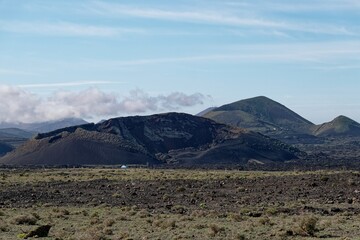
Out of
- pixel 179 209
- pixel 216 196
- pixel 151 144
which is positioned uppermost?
pixel 151 144

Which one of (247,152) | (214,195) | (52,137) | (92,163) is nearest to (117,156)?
(92,163)

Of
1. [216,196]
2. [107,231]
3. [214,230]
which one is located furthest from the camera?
[216,196]

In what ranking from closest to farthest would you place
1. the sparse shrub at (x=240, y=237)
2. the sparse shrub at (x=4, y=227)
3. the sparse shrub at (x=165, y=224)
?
the sparse shrub at (x=240, y=237) → the sparse shrub at (x=4, y=227) → the sparse shrub at (x=165, y=224)

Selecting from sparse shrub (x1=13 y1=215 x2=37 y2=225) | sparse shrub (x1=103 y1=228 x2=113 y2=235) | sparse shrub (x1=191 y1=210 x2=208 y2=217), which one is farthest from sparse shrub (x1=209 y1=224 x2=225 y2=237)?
sparse shrub (x1=13 y1=215 x2=37 y2=225)

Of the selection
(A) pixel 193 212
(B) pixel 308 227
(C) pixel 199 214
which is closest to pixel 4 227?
(C) pixel 199 214

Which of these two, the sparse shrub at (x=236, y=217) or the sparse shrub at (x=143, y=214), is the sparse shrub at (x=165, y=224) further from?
the sparse shrub at (x=143, y=214)

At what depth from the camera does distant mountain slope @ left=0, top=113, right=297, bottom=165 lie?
146 meters

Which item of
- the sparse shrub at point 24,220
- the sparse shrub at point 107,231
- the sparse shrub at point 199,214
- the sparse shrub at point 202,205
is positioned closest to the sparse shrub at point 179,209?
the sparse shrub at point 202,205

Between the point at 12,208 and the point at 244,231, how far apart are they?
1711cm

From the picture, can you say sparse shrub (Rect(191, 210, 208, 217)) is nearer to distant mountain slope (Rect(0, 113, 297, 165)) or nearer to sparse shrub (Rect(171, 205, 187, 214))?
sparse shrub (Rect(171, 205, 187, 214))

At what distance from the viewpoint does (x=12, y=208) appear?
35312mm

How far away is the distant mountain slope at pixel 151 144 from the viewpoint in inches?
5753

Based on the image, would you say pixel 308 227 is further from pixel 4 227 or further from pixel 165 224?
pixel 4 227

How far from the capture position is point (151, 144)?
17438cm
